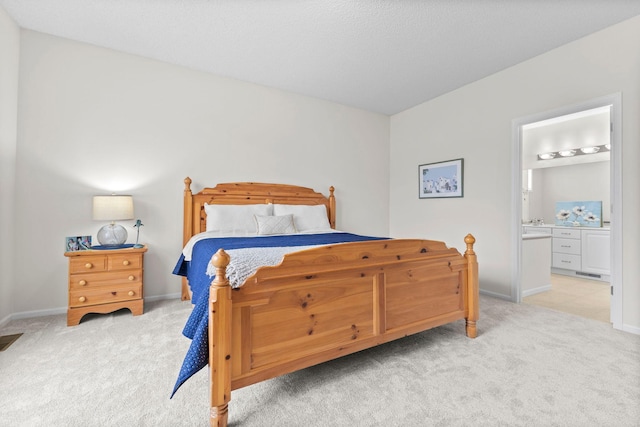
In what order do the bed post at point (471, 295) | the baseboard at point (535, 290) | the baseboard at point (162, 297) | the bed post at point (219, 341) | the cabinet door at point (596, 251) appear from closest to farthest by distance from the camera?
the bed post at point (219, 341), the bed post at point (471, 295), the baseboard at point (162, 297), the baseboard at point (535, 290), the cabinet door at point (596, 251)

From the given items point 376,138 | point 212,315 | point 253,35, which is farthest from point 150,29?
point 376,138

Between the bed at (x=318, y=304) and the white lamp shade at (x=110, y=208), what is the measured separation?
3.03 ft

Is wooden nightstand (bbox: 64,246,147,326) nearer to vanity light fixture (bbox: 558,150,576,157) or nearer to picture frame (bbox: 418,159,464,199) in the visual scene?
picture frame (bbox: 418,159,464,199)

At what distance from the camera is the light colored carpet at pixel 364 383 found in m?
1.38

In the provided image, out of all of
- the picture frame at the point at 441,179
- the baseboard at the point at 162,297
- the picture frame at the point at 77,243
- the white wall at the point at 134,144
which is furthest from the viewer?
the picture frame at the point at 441,179

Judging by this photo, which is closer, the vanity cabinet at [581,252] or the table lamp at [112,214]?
the table lamp at [112,214]

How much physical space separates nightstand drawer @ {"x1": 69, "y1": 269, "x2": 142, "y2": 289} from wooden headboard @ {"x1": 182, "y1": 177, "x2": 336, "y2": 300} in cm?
61

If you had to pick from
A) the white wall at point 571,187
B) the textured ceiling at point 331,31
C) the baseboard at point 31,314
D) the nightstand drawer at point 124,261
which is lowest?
the baseboard at point 31,314

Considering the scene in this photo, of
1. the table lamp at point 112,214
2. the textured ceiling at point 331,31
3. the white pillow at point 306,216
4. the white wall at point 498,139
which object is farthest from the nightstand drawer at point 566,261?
the table lamp at point 112,214

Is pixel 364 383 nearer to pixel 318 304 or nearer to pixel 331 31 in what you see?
pixel 318 304

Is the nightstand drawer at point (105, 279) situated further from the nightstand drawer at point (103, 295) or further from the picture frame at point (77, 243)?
the picture frame at point (77, 243)

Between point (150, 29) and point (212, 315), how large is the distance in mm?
2754

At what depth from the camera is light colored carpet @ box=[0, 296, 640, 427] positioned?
138cm

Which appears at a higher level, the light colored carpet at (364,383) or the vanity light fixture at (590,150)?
the vanity light fixture at (590,150)
